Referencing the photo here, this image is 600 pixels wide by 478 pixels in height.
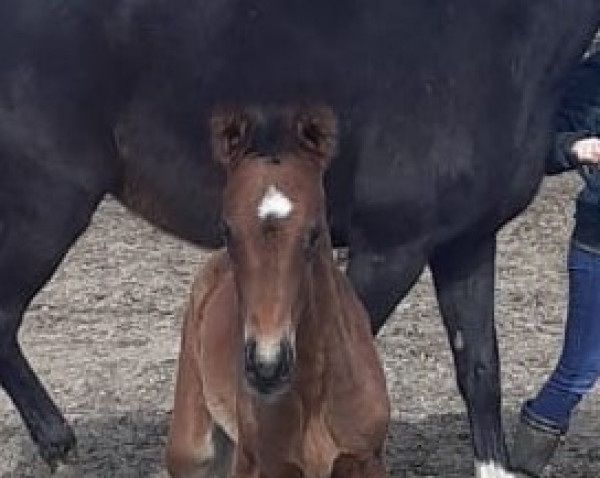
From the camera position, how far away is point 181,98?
4.98 m

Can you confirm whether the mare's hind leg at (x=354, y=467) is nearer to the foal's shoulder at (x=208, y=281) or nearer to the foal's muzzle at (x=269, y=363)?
the foal's muzzle at (x=269, y=363)

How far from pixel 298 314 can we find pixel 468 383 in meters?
1.59

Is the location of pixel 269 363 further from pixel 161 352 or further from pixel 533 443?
pixel 161 352

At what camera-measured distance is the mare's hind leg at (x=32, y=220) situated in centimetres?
511

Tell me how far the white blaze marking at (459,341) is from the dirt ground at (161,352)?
369 millimetres

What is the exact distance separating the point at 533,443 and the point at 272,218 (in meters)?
1.72

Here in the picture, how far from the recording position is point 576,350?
4988 millimetres

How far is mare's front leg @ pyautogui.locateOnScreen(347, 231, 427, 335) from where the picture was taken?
192 inches

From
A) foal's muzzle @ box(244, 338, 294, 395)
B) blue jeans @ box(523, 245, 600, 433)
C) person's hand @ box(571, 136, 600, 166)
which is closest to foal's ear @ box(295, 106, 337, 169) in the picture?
foal's muzzle @ box(244, 338, 294, 395)

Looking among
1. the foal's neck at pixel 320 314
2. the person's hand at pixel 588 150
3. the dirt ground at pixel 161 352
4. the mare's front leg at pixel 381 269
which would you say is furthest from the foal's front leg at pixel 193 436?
the person's hand at pixel 588 150

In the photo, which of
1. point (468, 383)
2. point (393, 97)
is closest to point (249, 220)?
point (393, 97)

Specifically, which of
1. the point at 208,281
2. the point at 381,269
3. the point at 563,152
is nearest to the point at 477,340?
the point at 381,269

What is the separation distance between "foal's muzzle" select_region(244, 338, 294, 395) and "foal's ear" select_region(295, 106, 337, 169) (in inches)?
18.7

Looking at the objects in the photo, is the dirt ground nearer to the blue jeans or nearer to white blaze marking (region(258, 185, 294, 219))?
the blue jeans
